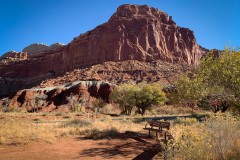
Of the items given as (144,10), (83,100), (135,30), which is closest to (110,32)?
(135,30)

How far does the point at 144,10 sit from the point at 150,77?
52.6 metres

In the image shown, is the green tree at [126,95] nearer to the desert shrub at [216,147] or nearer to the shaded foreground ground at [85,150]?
the shaded foreground ground at [85,150]

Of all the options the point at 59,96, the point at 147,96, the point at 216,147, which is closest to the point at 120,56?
the point at 59,96

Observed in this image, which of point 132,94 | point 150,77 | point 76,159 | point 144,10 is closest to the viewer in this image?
point 76,159

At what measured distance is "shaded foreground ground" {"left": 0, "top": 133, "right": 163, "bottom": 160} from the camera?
10562mm

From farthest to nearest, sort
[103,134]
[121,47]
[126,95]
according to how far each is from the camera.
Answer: [121,47] < [126,95] < [103,134]

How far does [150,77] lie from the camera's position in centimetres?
8062

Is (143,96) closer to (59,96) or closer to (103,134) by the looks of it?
(103,134)

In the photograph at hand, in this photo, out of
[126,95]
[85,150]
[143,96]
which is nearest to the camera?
[85,150]

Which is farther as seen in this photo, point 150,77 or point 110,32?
point 110,32

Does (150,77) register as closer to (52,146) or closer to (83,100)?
(83,100)

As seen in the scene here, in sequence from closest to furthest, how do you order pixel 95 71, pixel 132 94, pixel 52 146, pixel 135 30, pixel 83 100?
pixel 52 146, pixel 132 94, pixel 83 100, pixel 95 71, pixel 135 30

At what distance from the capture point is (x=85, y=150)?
11.8 m

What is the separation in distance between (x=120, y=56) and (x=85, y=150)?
90.4 meters
